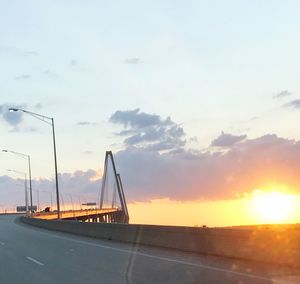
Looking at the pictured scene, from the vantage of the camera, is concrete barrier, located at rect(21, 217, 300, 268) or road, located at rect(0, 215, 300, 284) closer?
road, located at rect(0, 215, 300, 284)

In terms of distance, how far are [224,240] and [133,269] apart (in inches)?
137

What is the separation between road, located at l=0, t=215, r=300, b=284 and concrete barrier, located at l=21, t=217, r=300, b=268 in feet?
1.42

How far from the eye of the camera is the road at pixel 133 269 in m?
13.9

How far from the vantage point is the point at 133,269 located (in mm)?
16516

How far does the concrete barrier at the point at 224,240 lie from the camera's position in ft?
51.0

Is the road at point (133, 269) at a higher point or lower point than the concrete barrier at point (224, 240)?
lower

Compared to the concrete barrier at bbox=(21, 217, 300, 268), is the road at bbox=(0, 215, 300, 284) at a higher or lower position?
lower

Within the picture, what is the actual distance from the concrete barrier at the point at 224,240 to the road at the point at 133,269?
1.42 ft

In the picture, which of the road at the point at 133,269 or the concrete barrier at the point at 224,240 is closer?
the road at the point at 133,269

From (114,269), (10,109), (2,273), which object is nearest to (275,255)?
(114,269)

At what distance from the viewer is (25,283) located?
47.8 feet

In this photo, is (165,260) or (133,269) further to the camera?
(165,260)

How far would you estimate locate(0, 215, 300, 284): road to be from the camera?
1386 centimetres

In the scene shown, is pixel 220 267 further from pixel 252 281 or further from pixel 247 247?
pixel 252 281
